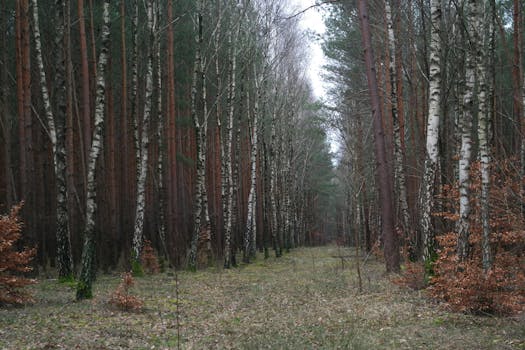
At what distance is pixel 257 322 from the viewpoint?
8.92 metres

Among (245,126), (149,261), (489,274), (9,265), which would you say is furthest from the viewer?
(245,126)

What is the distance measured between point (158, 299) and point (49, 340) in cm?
457

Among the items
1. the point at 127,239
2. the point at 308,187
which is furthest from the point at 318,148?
the point at 127,239

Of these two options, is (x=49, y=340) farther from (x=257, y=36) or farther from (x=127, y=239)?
(x=257, y=36)

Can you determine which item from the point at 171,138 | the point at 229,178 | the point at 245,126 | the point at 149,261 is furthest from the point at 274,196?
the point at 171,138

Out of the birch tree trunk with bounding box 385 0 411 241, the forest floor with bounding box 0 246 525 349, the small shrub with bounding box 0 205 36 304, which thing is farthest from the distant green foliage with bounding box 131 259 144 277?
the birch tree trunk with bounding box 385 0 411 241

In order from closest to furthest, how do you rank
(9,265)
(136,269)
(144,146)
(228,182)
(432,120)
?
(9,265)
(432,120)
(144,146)
(136,269)
(228,182)

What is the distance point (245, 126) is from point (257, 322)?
89.9 ft

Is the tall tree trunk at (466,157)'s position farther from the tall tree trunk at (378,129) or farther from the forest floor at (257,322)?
the tall tree trunk at (378,129)

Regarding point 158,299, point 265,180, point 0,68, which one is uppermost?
point 0,68

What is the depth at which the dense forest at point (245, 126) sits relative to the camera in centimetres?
934

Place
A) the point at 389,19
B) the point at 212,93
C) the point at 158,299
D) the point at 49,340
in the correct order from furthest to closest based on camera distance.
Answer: the point at 212,93 < the point at 389,19 < the point at 158,299 < the point at 49,340

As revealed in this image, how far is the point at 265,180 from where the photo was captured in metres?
30.7

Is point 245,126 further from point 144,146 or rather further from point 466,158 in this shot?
point 466,158
